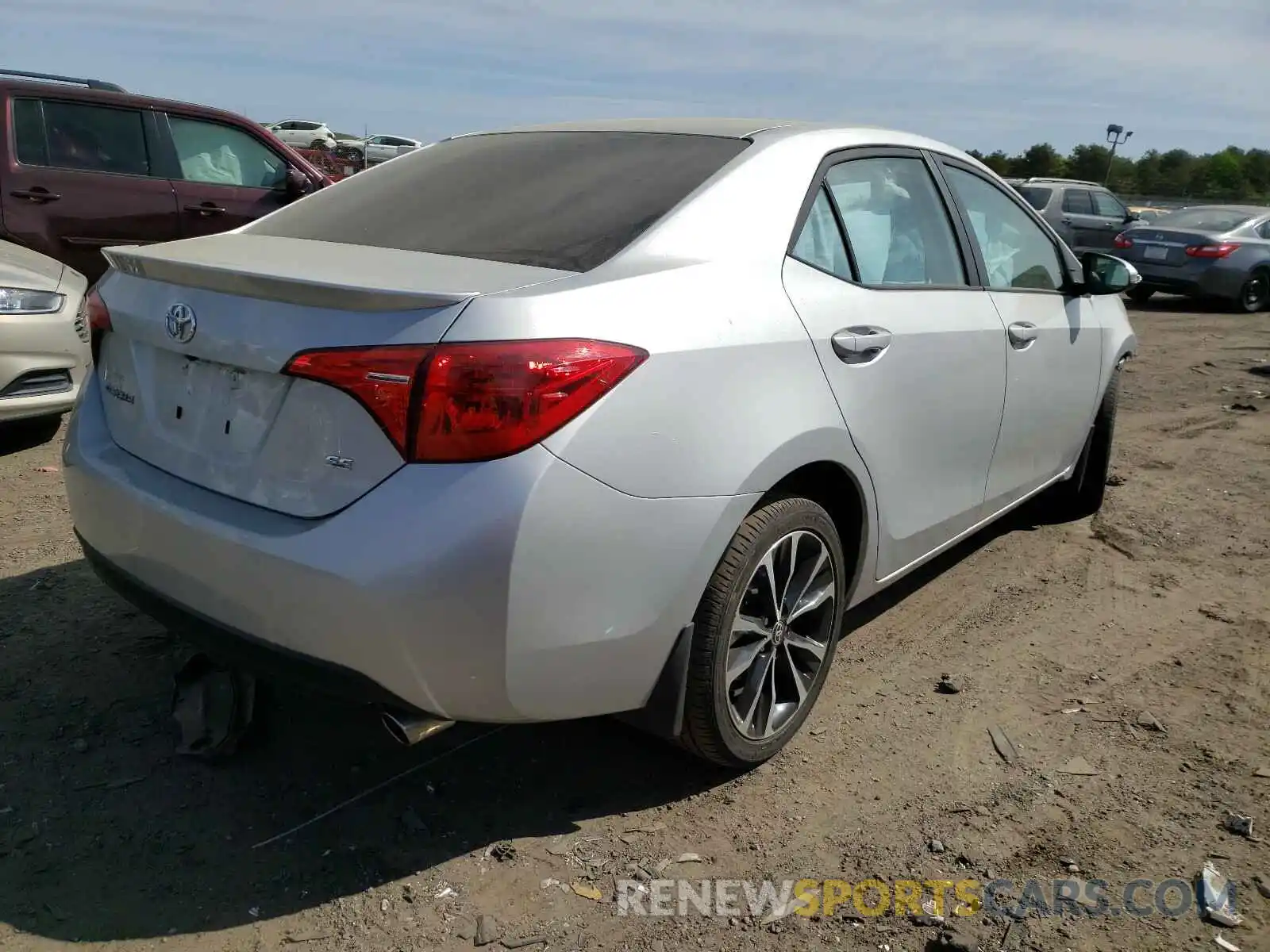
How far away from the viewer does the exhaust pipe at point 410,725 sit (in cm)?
222

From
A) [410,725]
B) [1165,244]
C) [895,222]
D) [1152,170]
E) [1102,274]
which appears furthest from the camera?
[1152,170]

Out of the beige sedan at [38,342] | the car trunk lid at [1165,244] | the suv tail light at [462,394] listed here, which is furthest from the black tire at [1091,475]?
the car trunk lid at [1165,244]

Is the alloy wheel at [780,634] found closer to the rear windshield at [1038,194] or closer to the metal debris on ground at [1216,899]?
the metal debris on ground at [1216,899]

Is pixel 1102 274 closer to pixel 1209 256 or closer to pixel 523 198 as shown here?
pixel 523 198

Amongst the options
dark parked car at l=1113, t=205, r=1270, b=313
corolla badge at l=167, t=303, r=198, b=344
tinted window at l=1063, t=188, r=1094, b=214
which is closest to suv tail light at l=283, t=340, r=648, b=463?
corolla badge at l=167, t=303, r=198, b=344

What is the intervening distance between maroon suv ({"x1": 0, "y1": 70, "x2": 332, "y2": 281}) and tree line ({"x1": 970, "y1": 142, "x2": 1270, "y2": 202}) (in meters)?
46.1

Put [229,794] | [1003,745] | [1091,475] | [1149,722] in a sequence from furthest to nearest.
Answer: [1091,475] → [1149,722] → [1003,745] → [229,794]

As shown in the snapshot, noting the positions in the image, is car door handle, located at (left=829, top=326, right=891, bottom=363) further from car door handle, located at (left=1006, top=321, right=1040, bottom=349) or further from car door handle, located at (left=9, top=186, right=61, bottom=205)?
car door handle, located at (left=9, top=186, right=61, bottom=205)

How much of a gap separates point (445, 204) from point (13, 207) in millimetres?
5132

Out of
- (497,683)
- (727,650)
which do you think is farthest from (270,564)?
(727,650)

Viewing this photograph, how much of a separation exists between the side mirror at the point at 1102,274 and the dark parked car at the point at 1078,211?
12.8m

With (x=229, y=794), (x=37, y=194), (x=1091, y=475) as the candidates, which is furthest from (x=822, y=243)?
(x=37, y=194)

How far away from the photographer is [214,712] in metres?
2.85

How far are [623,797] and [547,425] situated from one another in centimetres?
117
